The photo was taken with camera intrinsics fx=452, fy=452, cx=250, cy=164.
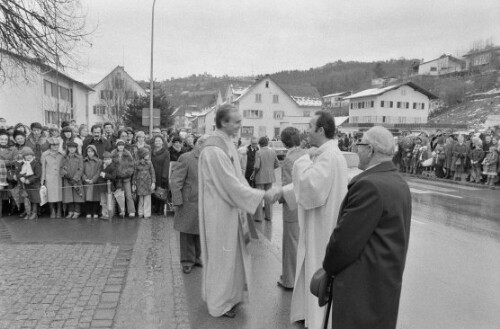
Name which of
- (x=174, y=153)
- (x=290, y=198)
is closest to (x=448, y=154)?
(x=174, y=153)

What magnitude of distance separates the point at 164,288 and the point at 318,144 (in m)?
2.54

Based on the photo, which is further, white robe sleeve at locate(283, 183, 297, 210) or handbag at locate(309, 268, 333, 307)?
white robe sleeve at locate(283, 183, 297, 210)

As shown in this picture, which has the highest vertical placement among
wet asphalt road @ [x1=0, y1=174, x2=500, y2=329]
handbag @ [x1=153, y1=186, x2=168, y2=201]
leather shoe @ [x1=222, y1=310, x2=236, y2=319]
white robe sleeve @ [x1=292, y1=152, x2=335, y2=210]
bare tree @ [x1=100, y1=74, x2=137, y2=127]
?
bare tree @ [x1=100, y1=74, x2=137, y2=127]

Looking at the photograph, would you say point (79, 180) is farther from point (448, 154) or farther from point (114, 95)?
point (114, 95)

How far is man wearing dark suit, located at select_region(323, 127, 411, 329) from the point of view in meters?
2.67

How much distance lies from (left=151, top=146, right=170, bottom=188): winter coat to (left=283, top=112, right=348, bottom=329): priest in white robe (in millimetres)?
6180

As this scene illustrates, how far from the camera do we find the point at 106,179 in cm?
938

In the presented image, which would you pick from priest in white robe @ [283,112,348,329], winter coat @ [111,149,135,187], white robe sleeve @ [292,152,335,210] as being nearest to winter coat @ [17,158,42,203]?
winter coat @ [111,149,135,187]

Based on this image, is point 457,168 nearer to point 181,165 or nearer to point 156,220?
point 156,220

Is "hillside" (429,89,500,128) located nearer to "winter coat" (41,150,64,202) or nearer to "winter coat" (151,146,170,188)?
"winter coat" (151,146,170,188)

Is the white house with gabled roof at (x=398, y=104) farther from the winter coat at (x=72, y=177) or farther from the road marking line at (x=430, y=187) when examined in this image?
the winter coat at (x=72, y=177)

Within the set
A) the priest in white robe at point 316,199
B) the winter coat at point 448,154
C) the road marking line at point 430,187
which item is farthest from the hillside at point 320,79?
the priest in white robe at point 316,199

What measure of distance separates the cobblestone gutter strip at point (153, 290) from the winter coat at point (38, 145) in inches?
161

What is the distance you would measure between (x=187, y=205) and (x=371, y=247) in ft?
11.8
